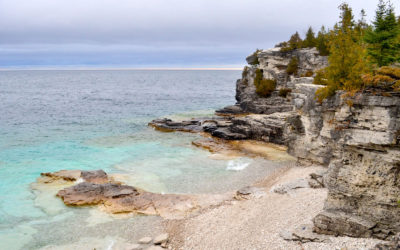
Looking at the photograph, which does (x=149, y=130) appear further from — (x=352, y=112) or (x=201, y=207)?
(x=352, y=112)

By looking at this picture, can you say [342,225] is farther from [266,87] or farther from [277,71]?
[277,71]

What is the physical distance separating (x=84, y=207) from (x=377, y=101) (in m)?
19.6

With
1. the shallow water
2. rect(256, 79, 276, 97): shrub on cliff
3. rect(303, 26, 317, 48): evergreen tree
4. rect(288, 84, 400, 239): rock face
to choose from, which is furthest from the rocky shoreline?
rect(303, 26, 317, 48): evergreen tree

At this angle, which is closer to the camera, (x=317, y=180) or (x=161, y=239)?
(x=161, y=239)

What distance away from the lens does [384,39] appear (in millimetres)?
31422

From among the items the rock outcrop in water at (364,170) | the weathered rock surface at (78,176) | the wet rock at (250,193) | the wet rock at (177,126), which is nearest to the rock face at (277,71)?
the wet rock at (177,126)

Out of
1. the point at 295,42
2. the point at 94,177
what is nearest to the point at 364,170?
the point at 94,177

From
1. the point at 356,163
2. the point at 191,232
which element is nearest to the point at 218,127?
the point at 191,232

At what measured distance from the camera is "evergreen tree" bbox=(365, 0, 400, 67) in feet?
98.5

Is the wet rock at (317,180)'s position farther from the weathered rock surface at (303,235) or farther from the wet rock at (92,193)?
the wet rock at (92,193)

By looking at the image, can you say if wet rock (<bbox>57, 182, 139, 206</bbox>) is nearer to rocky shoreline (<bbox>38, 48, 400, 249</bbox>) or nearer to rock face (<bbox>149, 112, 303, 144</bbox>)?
rocky shoreline (<bbox>38, 48, 400, 249</bbox>)

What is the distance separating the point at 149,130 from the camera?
169 ft

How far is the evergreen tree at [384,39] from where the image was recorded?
98.5ft

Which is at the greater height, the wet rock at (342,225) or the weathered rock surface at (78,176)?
the wet rock at (342,225)
